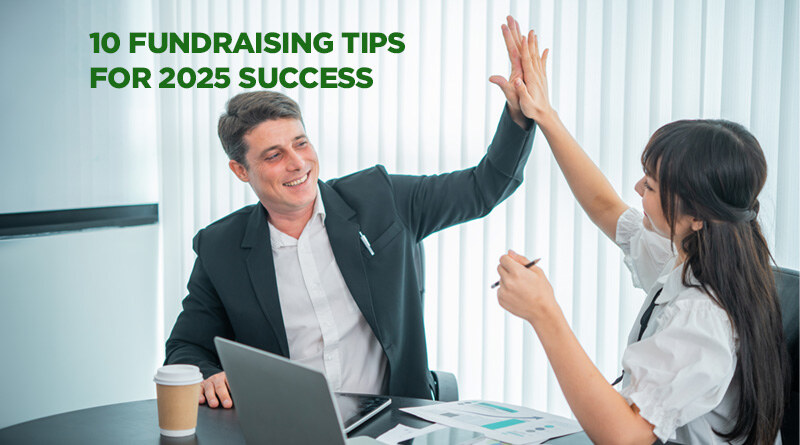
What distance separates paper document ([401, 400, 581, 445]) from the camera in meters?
1.25

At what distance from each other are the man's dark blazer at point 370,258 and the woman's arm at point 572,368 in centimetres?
59

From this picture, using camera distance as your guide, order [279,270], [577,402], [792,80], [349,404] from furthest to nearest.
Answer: [792,80] < [279,270] < [349,404] < [577,402]

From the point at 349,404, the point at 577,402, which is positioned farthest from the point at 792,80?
the point at 349,404

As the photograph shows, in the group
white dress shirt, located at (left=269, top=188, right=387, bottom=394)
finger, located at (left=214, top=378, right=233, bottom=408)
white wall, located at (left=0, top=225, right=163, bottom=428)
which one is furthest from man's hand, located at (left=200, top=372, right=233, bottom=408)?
white wall, located at (left=0, top=225, right=163, bottom=428)

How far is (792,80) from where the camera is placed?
247 centimetres

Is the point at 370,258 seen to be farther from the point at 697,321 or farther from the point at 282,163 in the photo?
the point at 697,321

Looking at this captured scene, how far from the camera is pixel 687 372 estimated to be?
1137 millimetres

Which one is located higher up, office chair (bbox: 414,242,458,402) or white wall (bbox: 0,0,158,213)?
white wall (bbox: 0,0,158,213)

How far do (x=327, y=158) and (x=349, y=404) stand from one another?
1763 millimetres

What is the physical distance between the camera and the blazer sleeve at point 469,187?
69.1 inches

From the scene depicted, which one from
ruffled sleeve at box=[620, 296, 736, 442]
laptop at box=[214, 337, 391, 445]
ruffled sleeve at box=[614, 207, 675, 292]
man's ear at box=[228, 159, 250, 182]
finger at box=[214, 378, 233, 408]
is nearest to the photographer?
laptop at box=[214, 337, 391, 445]

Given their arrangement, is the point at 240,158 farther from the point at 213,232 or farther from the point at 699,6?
the point at 699,6

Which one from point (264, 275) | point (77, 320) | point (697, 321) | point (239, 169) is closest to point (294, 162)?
point (239, 169)

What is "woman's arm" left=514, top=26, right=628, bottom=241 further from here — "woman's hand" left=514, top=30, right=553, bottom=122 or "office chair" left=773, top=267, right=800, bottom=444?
"office chair" left=773, top=267, right=800, bottom=444
